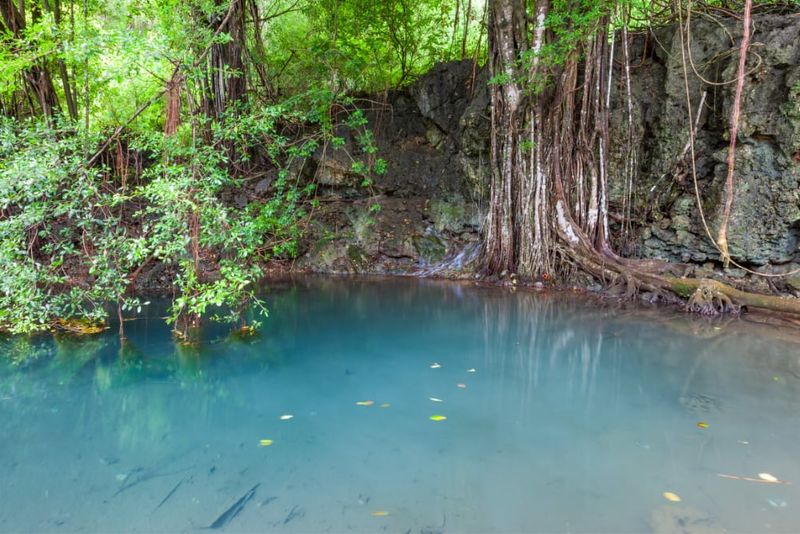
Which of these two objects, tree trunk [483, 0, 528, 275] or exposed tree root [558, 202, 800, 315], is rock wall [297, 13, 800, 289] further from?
tree trunk [483, 0, 528, 275]

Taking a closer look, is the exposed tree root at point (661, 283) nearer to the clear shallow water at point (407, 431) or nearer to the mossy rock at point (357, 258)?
the clear shallow water at point (407, 431)

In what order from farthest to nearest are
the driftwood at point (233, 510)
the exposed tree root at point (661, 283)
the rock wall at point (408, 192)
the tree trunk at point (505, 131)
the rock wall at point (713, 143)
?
the rock wall at point (408, 192), the tree trunk at point (505, 131), the rock wall at point (713, 143), the exposed tree root at point (661, 283), the driftwood at point (233, 510)

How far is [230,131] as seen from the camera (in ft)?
14.4

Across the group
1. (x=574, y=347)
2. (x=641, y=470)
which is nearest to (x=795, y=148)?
(x=574, y=347)

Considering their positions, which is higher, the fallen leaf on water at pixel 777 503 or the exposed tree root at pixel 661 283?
the exposed tree root at pixel 661 283

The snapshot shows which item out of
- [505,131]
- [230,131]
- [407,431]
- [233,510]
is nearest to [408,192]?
[505,131]

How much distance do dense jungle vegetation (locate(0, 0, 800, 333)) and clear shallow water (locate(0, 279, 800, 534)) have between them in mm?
788

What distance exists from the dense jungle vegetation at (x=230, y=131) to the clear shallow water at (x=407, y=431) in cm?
79

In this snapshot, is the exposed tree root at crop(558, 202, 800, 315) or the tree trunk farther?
the tree trunk

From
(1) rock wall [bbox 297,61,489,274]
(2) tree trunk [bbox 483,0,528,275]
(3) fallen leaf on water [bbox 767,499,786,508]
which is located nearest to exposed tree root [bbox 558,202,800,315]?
(2) tree trunk [bbox 483,0,528,275]

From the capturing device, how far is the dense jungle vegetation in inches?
158

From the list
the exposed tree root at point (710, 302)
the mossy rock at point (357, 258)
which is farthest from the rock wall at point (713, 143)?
the mossy rock at point (357, 258)

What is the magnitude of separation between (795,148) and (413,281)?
5077 millimetres

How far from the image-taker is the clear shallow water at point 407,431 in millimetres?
1919
